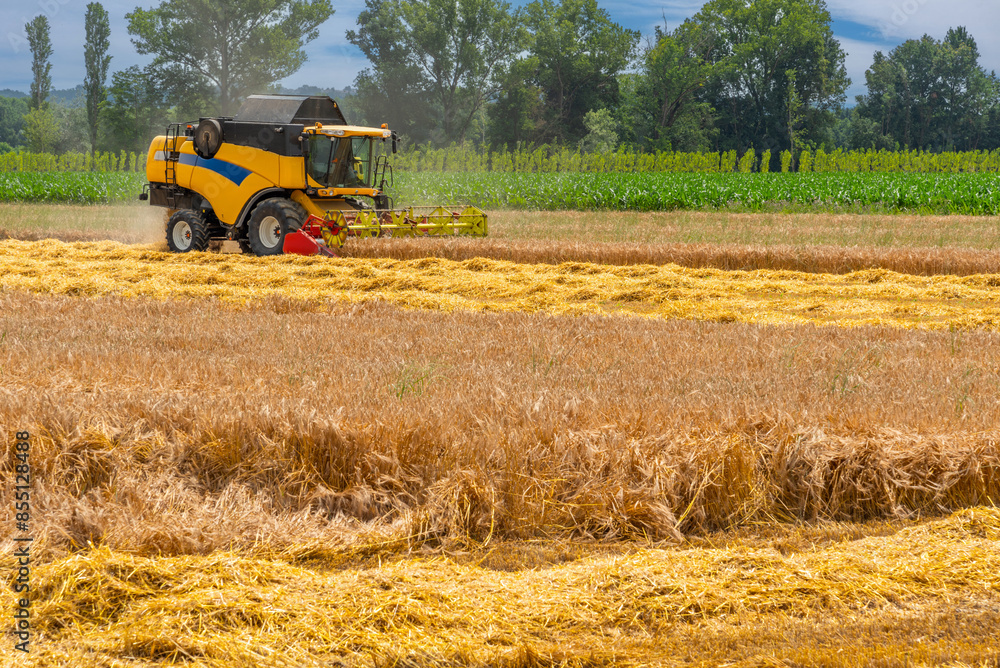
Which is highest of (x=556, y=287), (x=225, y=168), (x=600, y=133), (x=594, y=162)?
(x=600, y=133)

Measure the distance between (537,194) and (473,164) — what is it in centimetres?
2646

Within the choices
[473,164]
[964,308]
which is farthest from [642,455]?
[473,164]

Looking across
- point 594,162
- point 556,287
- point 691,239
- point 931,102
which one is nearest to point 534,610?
point 556,287

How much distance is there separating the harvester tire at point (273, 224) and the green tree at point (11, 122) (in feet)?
351

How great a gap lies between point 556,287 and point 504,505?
781cm

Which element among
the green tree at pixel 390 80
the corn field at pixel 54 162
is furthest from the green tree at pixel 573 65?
the corn field at pixel 54 162

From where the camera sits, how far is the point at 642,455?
4066mm

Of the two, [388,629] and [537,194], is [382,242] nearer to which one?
[388,629]

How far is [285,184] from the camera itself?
50.6 ft

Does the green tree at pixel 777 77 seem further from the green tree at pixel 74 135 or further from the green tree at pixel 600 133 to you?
the green tree at pixel 74 135

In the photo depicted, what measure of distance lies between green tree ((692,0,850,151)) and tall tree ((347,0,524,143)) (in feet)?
62.1

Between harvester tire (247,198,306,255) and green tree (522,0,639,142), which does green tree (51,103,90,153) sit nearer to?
green tree (522,0,639,142)

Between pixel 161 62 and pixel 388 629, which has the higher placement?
pixel 161 62

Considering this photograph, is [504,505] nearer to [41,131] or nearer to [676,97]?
[676,97]
